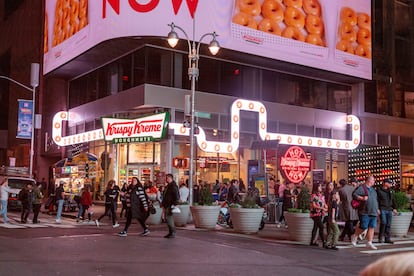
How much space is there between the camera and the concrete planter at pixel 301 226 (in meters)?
14.4

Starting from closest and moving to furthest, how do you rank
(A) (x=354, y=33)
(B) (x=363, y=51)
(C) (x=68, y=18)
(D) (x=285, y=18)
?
(D) (x=285, y=18), (C) (x=68, y=18), (A) (x=354, y=33), (B) (x=363, y=51)

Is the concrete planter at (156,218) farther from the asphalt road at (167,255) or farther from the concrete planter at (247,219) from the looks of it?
the concrete planter at (247,219)

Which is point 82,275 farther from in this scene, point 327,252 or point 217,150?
point 217,150

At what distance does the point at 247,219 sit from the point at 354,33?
22549 mm

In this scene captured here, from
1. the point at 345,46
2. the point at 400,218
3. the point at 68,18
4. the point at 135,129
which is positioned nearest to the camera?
the point at 400,218

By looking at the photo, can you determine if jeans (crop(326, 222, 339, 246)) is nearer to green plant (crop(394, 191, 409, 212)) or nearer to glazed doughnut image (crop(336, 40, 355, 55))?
green plant (crop(394, 191, 409, 212))

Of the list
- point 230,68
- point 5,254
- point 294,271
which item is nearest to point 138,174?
point 230,68

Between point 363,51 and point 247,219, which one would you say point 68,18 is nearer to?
point 363,51

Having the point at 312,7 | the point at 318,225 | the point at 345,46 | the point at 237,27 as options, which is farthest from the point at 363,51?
the point at 318,225

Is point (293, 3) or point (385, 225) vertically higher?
point (293, 3)

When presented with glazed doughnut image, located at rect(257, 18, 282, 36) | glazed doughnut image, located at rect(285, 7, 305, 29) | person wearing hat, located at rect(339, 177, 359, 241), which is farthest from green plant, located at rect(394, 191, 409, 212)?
glazed doughnut image, located at rect(285, 7, 305, 29)

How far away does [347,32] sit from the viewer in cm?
3475

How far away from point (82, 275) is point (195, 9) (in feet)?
68.6

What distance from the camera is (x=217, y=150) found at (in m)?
27.6
